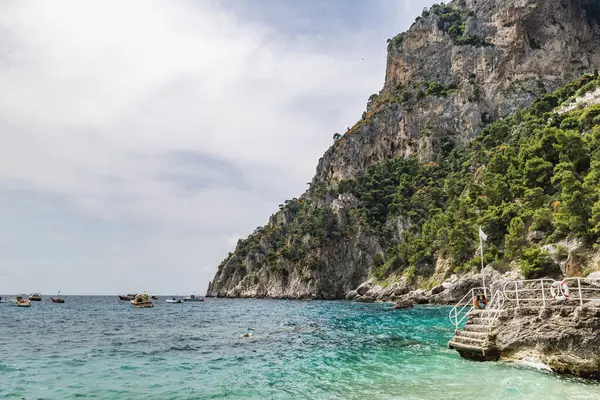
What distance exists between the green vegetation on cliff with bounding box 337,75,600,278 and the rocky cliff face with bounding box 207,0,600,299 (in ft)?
21.0

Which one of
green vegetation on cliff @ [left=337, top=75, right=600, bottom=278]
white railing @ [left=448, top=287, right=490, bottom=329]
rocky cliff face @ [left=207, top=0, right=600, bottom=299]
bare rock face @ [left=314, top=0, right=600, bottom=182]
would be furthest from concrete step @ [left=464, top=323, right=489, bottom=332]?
bare rock face @ [left=314, top=0, right=600, bottom=182]

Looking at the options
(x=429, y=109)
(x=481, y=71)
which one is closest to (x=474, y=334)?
(x=429, y=109)

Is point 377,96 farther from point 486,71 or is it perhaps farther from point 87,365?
point 87,365

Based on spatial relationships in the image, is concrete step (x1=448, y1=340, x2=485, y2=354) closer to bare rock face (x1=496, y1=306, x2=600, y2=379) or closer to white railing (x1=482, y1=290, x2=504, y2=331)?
bare rock face (x1=496, y1=306, x2=600, y2=379)

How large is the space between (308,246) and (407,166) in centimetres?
4020

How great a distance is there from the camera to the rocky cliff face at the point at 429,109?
108812mm

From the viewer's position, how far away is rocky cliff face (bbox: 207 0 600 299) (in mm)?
108812

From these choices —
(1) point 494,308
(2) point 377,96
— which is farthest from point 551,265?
(2) point 377,96

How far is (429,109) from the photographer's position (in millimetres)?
124125

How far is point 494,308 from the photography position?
18953 mm

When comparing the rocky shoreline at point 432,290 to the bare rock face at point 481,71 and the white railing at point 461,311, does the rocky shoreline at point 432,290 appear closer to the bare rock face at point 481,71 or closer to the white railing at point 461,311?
the white railing at point 461,311

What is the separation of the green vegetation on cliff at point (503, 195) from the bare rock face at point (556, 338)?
3450 centimetres

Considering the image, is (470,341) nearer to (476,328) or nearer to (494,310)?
(476,328)

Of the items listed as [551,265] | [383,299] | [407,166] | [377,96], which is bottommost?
[383,299]
